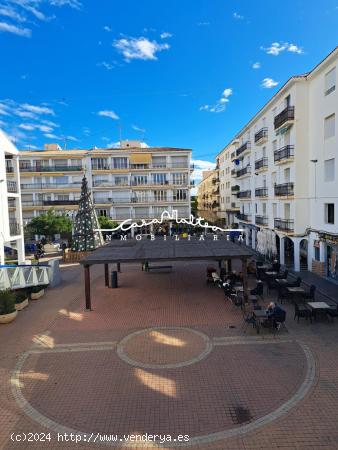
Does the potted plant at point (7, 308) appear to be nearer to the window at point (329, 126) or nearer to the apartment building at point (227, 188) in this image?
the window at point (329, 126)

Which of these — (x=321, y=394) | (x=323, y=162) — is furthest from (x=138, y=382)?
(x=323, y=162)

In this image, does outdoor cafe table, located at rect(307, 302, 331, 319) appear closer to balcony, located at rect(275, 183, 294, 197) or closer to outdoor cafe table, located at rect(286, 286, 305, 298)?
outdoor cafe table, located at rect(286, 286, 305, 298)

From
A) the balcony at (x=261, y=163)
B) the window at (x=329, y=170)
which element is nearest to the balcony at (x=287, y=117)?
the window at (x=329, y=170)

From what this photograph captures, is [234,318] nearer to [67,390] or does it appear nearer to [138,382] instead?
[138,382]

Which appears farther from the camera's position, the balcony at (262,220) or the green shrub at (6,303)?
the balcony at (262,220)

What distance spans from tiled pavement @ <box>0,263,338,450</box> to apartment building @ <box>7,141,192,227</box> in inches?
1308

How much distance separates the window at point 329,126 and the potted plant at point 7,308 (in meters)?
20.5

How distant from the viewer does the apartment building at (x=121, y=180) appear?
48062 millimetres

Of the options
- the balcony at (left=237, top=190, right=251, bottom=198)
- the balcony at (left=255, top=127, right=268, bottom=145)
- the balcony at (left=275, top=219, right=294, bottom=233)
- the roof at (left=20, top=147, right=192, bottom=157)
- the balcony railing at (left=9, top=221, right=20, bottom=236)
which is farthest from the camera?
the roof at (left=20, top=147, right=192, bottom=157)

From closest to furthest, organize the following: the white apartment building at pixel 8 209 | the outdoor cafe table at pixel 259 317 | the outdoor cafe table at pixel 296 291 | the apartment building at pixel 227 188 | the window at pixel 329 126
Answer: the outdoor cafe table at pixel 259 317 < the outdoor cafe table at pixel 296 291 < the window at pixel 329 126 < the white apartment building at pixel 8 209 < the apartment building at pixel 227 188

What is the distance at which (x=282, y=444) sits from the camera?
22.1 feet

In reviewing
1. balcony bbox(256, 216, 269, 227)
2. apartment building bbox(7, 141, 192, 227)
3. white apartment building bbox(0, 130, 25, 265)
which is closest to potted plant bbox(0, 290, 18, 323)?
white apartment building bbox(0, 130, 25, 265)

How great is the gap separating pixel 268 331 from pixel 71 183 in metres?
42.6

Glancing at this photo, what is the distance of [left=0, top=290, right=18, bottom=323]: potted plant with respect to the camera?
47.2 feet
